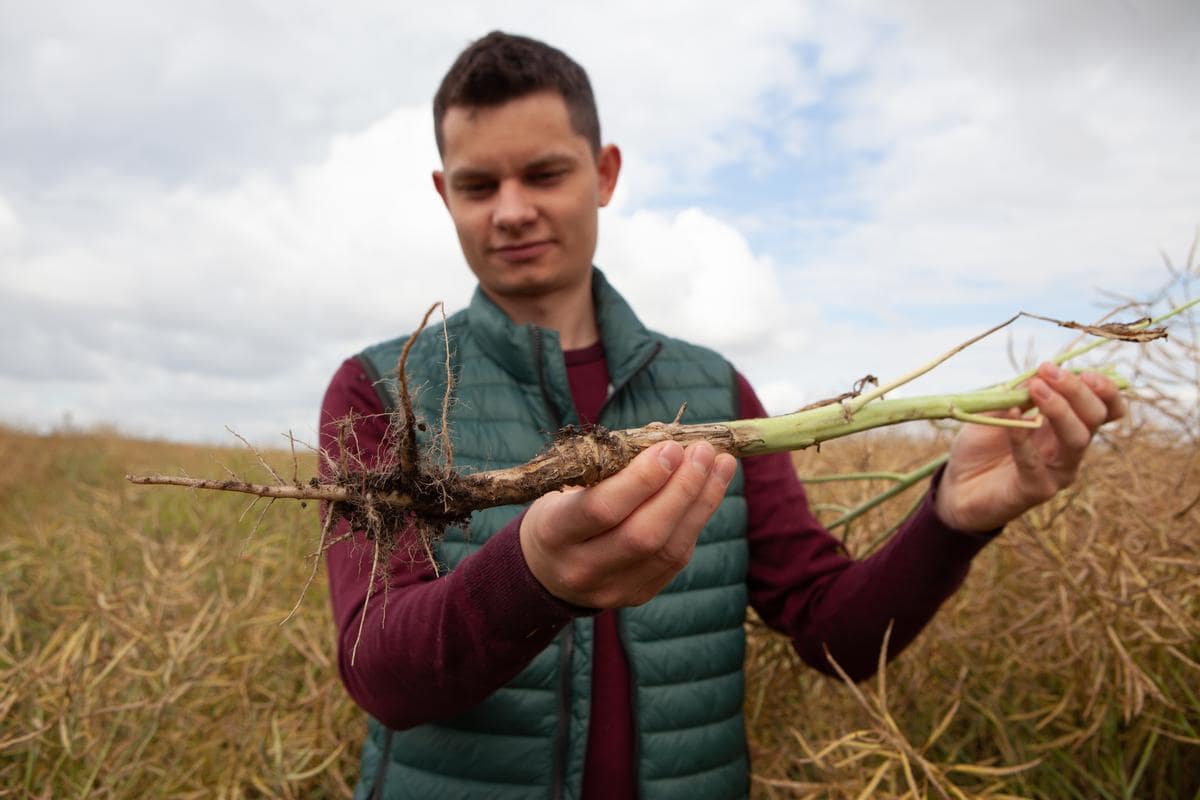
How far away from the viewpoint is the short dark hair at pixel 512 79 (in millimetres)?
1573

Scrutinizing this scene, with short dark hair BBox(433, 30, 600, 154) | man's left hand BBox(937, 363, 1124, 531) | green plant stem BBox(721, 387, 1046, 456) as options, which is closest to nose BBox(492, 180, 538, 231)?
short dark hair BBox(433, 30, 600, 154)

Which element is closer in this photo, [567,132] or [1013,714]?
[567,132]

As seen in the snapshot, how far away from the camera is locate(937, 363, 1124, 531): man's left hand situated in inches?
54.5

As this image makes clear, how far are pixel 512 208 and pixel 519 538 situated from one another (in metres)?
0.73

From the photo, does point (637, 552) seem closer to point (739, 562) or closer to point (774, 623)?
point (739, 562)

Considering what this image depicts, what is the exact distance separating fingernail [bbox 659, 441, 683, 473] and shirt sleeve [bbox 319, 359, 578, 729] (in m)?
0.25

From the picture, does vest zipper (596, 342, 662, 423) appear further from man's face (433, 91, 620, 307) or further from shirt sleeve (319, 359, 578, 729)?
shirt sleeve (319, 359, 578, 729)

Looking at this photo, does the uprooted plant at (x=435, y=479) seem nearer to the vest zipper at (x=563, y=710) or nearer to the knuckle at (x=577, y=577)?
the knuckle at (x=577, y=577)

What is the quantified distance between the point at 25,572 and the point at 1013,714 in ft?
12.2

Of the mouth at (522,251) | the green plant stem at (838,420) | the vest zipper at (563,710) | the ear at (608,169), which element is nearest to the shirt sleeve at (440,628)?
the vest zipper at (563,710)

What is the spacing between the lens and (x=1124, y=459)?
7.20 feet

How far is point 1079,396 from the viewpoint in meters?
1.38

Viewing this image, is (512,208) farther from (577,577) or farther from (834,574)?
(834,574)

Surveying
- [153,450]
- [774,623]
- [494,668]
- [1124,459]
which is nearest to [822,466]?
[1124,459]
